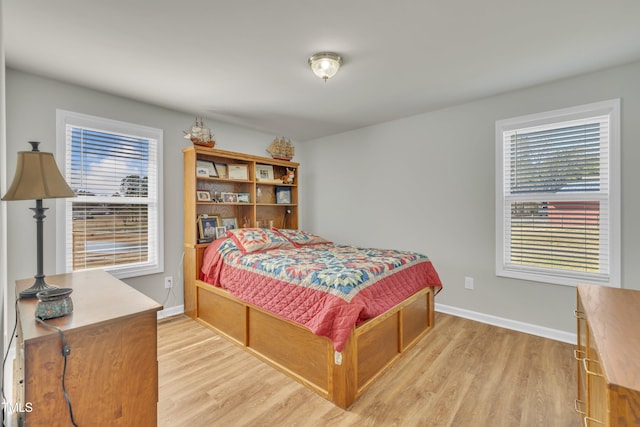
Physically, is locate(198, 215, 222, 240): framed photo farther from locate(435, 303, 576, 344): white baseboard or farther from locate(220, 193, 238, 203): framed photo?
locate(435, 303, 576, 344): white baseboard

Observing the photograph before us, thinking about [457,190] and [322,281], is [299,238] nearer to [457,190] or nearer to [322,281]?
[322,281]

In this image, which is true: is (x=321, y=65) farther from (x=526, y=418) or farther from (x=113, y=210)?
(x=526, y=418)

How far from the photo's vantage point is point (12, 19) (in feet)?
5.58

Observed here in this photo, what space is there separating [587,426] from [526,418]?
2.06 feet

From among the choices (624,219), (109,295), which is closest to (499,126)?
(624,219)

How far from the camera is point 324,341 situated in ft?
6.25

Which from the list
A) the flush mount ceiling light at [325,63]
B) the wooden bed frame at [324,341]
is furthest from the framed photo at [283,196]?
the flush mount ceiling light at [325,63]

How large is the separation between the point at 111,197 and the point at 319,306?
95.9 inches

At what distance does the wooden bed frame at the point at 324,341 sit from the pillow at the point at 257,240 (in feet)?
1.69

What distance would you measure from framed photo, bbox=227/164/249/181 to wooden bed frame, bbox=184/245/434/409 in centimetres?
142

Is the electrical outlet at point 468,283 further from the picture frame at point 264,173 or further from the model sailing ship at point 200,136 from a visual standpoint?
the model sailing ship at point 200,136

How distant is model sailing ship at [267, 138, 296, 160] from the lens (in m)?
4.30

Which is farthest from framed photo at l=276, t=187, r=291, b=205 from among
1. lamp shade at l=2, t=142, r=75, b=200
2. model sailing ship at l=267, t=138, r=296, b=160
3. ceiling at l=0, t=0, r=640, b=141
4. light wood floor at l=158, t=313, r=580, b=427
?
lamp shade at l=2, t=142, r=75, b=200

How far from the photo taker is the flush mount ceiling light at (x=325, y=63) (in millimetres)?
2105
